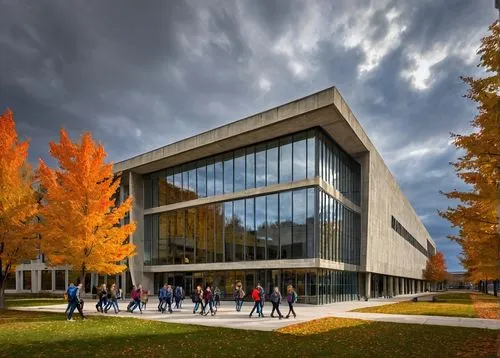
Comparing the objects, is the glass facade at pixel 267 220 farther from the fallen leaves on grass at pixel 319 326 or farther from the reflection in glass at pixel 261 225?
the fallen leaves on grass at pixel 319 326

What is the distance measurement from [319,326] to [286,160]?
701 inches

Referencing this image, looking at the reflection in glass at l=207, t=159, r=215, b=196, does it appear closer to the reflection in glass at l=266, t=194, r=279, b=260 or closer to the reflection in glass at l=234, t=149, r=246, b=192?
the reflection in glass at l=234, t=149, r=246, b=192

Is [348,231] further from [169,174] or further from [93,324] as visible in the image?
[93,324]

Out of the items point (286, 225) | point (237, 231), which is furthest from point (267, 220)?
point (237, 231)

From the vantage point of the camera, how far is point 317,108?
29.3 meters

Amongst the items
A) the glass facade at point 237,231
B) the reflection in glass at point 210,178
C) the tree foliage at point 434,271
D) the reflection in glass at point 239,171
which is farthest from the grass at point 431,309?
the tree foliage at point 434,271

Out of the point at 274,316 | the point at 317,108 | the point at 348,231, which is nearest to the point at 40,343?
the point at 274,316

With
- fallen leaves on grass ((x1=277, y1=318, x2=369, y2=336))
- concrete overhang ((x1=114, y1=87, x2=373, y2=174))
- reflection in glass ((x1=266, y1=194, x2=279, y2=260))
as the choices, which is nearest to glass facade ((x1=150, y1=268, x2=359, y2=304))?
reflection in glass ((x1=266, y1=194, x2=279, y2=260))

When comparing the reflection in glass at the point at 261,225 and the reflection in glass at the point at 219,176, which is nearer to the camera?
the reflection in glass at the point at 261,225

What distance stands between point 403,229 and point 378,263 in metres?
21.6

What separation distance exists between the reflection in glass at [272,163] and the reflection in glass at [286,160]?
0.47m

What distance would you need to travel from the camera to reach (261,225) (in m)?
34.5

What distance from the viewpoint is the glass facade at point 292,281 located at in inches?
1267

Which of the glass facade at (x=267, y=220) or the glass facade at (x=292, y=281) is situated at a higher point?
the glass facade at (x=267, y=220)
